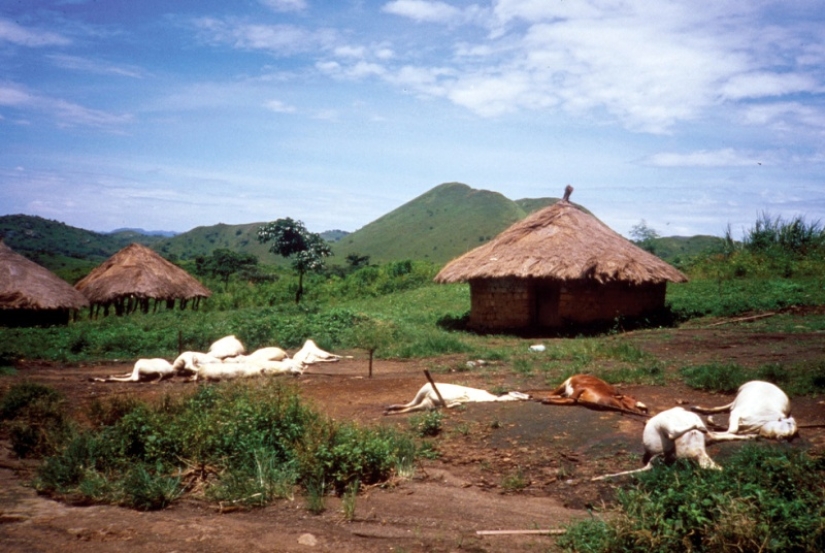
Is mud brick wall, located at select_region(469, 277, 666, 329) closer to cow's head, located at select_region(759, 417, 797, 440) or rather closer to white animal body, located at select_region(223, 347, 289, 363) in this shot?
white animal body, located at select_region(223, 347, 289, 363)

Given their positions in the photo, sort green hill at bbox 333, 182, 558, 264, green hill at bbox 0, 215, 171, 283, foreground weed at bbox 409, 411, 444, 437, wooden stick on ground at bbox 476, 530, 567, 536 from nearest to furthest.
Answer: wooden stick on ground at bbox 476, 530, 567, 536 < foreground weed at bbox 409, 411, 444, 437 < green hill at bbox 333, 182, 558, 264 < green hill at bbox 0, 215, 171, 283

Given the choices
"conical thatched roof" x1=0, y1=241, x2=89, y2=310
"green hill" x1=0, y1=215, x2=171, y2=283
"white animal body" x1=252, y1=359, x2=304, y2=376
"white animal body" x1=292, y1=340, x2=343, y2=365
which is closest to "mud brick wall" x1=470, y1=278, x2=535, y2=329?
"white animal body" x1=292, y1=340, x2=343, y2=365

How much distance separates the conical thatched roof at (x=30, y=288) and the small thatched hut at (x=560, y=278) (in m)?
11.8

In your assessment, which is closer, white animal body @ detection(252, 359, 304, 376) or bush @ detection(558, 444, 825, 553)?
bush @ detection(558, 444, 825, 553)

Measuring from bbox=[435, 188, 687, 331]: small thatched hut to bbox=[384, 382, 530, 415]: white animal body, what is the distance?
735 centimetres

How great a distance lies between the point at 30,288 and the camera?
19.0m

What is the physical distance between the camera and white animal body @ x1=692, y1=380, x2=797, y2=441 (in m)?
5.38

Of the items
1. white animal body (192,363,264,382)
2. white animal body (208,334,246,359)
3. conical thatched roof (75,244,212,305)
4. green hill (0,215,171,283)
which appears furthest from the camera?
green hill (0,215,171,283)

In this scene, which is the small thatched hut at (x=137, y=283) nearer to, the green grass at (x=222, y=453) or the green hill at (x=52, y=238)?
the green grass at (x=222, y=453)

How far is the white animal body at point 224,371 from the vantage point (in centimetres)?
1007

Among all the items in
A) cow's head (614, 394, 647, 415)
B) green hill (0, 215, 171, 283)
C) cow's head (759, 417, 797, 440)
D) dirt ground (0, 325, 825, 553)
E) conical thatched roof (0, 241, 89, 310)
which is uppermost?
green hill (0, 215, 171, 283)

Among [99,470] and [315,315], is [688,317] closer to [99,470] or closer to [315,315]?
[315,315]

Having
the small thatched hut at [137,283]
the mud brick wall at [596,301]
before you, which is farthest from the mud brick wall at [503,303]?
the small thatched hut at [137,283]

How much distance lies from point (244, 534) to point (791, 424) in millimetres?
4573
